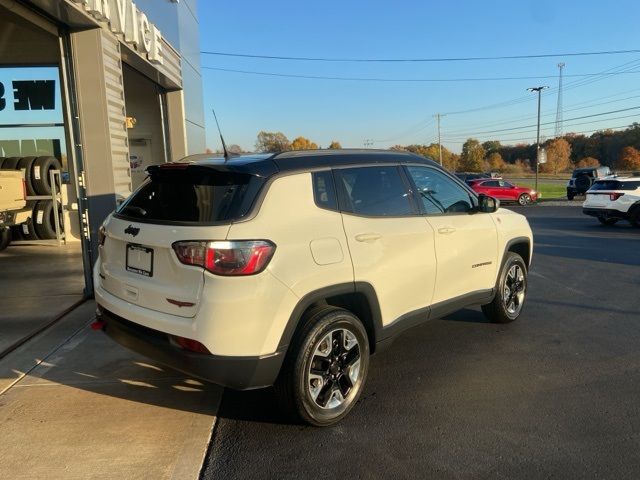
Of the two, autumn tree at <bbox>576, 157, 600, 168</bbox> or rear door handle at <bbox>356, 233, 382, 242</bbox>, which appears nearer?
rear door handle at <bbox>356, 233, 382, 242</bbox>

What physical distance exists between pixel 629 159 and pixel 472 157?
28834mm

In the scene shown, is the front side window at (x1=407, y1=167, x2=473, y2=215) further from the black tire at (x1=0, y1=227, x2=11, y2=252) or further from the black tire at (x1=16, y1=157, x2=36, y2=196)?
the black tire at (x1=16, y1=157, x2=36, y2=196)

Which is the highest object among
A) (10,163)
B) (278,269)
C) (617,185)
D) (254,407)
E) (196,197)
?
(10,163)

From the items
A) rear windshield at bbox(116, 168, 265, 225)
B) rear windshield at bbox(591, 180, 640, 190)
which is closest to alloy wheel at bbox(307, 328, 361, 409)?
rear windshield at bbox(116, 168, 265, 225)

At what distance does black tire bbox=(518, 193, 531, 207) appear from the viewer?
92.7ft

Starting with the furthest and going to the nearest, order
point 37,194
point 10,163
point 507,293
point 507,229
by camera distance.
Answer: point 10,163, point 37,194, point 507,293, point 507,229

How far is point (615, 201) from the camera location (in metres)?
15.6

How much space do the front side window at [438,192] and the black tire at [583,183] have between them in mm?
29063

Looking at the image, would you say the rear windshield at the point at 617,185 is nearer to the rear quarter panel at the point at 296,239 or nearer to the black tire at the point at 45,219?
the rear quarter panel at the point at 296,239

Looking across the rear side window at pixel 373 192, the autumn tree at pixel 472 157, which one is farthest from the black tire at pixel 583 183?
the autumn tree at pixel 472 157

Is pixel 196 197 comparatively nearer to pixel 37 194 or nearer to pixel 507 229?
pixel 507 229

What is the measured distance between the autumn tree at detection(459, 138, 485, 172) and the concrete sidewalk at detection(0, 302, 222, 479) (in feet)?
336

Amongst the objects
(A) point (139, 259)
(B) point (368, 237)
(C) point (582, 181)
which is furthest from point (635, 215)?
(C) point (582, 181)

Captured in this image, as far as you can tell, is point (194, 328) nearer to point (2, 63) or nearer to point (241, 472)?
point (241, 472)
